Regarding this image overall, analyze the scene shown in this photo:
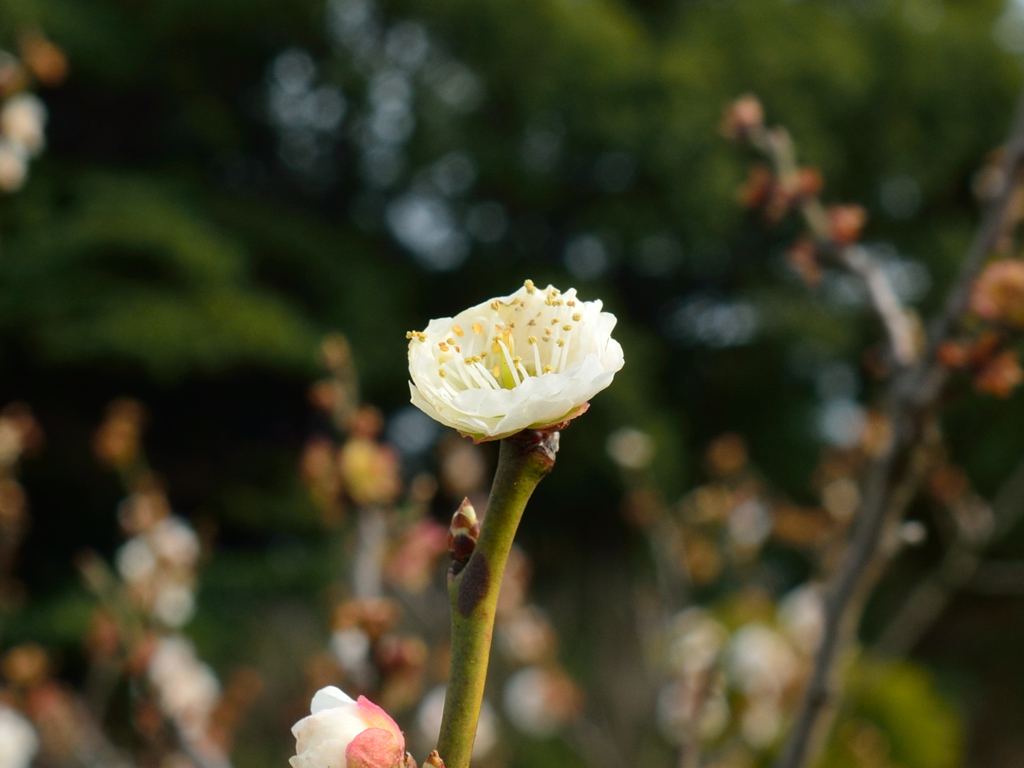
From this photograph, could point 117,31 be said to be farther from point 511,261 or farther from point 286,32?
point 511,261

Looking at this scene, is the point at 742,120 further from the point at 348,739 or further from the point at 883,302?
the point at 348,739

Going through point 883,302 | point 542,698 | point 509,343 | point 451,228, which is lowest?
point 509,343

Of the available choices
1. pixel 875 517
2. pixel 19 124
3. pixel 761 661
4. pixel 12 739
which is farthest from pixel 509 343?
pixel 12 739

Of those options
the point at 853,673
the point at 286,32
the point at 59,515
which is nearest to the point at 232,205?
the point at 286,32

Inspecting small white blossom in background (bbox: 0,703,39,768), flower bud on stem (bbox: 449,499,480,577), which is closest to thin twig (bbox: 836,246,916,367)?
flower bud on stem (bbox: 449,499,480,577)

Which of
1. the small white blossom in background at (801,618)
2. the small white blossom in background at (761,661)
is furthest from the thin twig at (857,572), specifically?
the small white blossom in background at (761,661)

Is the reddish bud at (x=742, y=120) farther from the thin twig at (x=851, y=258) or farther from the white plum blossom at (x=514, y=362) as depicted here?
the white plum blossom at (x=514, y=362)
